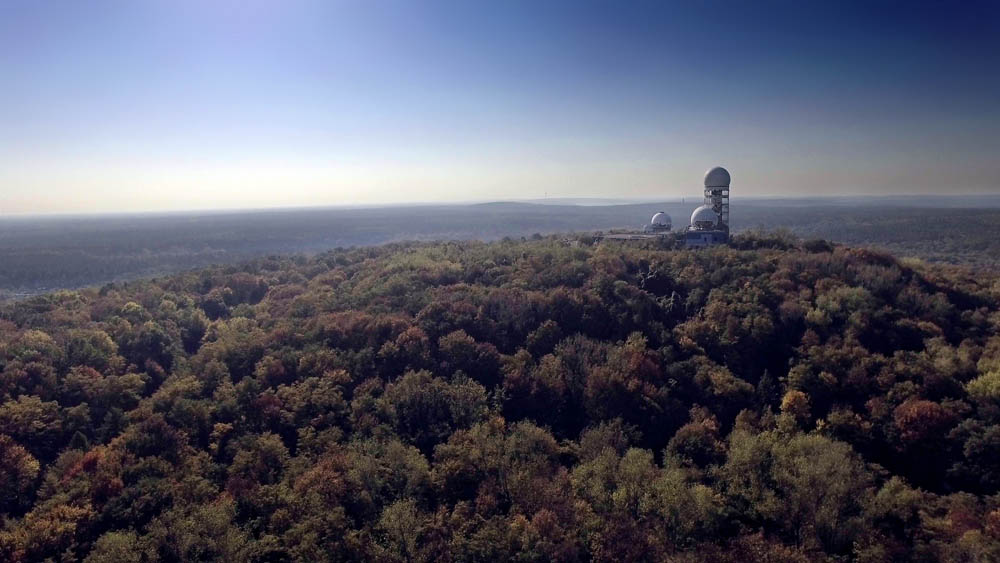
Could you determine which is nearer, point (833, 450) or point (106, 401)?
point (833, 450)

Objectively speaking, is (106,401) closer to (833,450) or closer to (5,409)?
(5,409)

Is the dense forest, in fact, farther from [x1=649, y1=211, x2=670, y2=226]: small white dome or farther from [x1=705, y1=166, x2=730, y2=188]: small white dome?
[x1=649, y1=211, x2=670, y2=226]: small white dome

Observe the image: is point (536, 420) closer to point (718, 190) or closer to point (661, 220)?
point (718, 190)

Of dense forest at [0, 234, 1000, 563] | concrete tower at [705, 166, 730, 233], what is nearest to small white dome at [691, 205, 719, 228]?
concrete tower at [705, 166, 730, 233]

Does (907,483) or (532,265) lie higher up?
(532,265)

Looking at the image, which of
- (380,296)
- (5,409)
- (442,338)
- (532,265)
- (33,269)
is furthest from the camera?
(33,269)

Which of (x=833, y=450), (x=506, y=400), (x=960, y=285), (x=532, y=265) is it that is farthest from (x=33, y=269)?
(x=960, y=285)

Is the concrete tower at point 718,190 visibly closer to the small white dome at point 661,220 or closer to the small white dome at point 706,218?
the small white dome at point 706,218
